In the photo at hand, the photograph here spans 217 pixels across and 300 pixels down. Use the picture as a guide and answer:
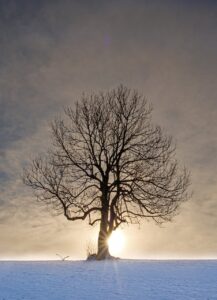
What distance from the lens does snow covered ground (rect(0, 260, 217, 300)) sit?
52.9 feet

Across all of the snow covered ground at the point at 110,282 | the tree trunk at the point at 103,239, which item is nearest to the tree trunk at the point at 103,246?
the tree trunk at the point at 103,239

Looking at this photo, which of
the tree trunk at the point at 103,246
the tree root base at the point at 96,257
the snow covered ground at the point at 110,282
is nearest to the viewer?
the snow covered ground at the point at 110,282

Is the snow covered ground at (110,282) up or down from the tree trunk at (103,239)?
down

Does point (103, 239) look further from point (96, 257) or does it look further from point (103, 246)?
point (96, 257)

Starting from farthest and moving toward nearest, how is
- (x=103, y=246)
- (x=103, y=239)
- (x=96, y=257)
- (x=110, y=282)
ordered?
(x=103, y=239)
(x=103, y=246)
(x=96, y=257)
(x=110, y=282)

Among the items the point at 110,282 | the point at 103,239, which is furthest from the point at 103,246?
the point at 110,282

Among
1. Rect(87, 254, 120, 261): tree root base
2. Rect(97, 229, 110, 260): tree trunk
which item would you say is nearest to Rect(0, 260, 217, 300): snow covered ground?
Rect(87, 254, 120, 261): tree root base

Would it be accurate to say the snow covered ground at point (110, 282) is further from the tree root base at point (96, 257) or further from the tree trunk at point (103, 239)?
the tree trunk at point (103, 239)

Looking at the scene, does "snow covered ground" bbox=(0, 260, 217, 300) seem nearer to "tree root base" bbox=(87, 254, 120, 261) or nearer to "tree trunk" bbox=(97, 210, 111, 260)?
"tree root base" bbox=(87, 254, 120, 261)

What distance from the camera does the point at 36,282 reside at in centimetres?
1964

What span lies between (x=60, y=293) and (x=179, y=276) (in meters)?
5.95

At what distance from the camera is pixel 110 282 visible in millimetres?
19078

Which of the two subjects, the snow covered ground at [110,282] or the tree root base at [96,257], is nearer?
the snow covered ground at [110,282]

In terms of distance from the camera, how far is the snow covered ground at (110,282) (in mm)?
16109
